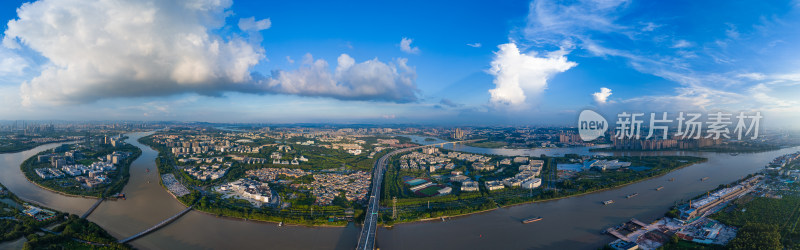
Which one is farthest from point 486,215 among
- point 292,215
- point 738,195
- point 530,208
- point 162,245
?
point 738,195

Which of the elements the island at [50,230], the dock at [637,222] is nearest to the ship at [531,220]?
the dock at [637,222]

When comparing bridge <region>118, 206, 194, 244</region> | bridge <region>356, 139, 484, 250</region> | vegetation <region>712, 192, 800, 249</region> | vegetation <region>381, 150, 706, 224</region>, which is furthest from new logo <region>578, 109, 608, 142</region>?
bridge <region>118, 206, 194, 244</region>

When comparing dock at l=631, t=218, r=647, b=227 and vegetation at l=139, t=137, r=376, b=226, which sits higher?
dock at l=631, t=218, r=647, b=227

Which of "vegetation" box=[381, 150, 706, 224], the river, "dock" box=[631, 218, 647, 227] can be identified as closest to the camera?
the river

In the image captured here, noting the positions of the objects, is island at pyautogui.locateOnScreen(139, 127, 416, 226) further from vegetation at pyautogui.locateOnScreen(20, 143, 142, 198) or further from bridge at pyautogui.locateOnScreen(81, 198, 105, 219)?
bridge at pyautogui.locateOnScreen(81, 198, 105, 219)

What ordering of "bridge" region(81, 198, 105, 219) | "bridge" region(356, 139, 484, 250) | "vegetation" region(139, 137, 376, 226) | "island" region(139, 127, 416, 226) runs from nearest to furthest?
"bridge" region(356, 139, 484, 250)
"vegetation" region(139, 137, 376, 226)
"bridge" region(81, 198, 105, 219)
"island" region(139, 127, 416, 226)

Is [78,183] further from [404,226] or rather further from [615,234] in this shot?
[615,234]

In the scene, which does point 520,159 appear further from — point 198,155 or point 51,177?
point 51,177
